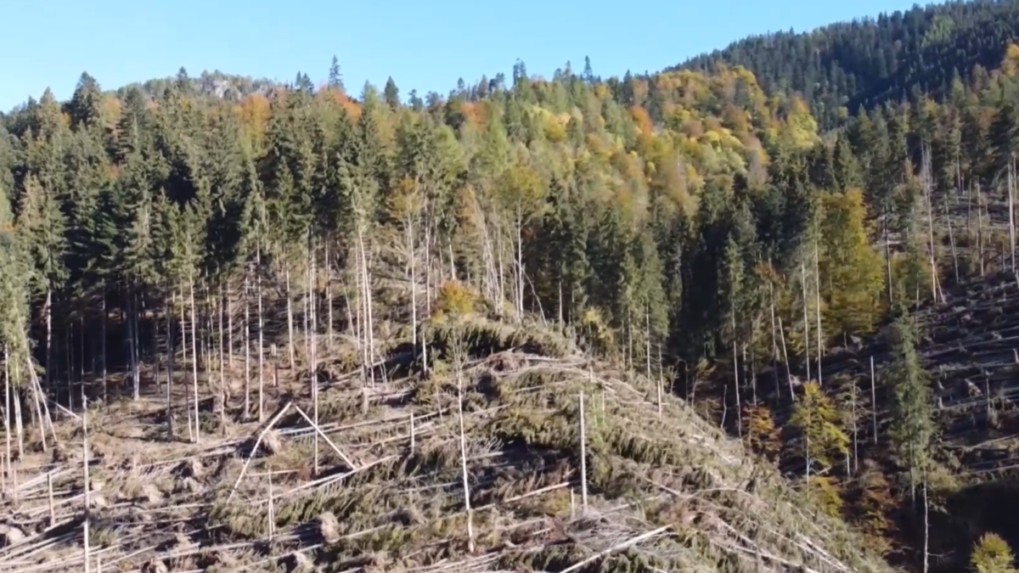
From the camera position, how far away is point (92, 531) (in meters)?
26.1

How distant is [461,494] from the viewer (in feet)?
80.1

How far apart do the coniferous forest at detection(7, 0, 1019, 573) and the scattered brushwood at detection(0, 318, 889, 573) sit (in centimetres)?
10

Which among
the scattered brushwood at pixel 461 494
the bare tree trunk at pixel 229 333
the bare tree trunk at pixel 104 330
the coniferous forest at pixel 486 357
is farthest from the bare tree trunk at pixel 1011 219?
the bare tree trunk at pixel 104 330

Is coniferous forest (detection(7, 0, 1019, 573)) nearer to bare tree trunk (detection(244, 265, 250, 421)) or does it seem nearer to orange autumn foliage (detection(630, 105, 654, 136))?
bare tree trunk (detection(244, 265, 250, 421))

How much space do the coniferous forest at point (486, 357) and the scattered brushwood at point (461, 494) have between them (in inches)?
4.1

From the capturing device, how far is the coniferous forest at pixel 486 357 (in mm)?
24016

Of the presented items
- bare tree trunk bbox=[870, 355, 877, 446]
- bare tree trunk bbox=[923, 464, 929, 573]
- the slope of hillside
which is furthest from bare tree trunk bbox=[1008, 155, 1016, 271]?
the slope of hillside

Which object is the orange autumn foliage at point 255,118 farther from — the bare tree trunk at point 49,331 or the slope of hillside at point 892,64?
the slope of hillside at point 892,64

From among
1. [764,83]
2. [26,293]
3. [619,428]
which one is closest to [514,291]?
[26,293]

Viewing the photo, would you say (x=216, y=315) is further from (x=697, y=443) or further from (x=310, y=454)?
(x=697, y=443)

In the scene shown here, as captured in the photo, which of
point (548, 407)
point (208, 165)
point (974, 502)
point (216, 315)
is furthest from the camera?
point (208, 165)

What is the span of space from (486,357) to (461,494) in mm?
9915

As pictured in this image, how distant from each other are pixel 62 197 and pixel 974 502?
164 ft

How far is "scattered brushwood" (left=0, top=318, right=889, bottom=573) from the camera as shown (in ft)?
70.9
